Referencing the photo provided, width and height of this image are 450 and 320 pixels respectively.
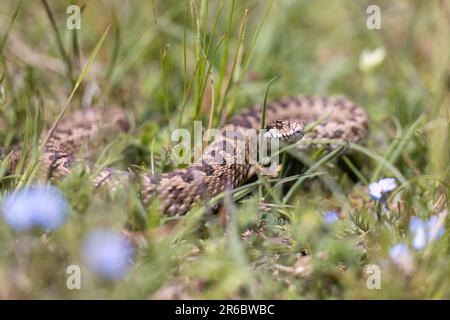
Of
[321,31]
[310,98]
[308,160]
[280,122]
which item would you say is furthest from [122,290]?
[321,31]

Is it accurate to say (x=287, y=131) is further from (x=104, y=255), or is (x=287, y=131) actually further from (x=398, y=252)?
(x=104, y=255)

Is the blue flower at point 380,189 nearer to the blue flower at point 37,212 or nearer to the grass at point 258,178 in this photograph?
the grass at point 258,178

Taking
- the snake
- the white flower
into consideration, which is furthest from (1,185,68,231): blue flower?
the white flower

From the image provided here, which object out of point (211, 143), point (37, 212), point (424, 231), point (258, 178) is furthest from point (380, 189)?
point (37, 212)

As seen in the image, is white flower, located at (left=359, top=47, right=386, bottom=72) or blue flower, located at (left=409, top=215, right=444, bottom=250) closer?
blue flower, located at (left=409, top=215, right=444, bottom=250)

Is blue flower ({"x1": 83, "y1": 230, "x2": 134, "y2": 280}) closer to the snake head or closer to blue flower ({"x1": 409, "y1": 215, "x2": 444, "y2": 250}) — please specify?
blue flower ({"x1": 409, "y1": 215, "x2": 444, "y2": 250})

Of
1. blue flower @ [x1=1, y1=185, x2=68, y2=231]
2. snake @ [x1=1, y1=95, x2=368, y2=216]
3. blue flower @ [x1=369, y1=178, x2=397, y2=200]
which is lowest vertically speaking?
blue flower @ [x1=1, y1=185, x2=68, y2=231]
